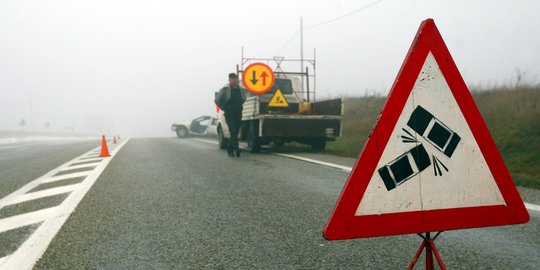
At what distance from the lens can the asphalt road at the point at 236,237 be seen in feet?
9.61

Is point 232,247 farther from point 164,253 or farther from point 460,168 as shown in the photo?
point 460,168

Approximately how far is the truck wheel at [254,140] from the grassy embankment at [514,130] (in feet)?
6.58

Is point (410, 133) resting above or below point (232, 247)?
above

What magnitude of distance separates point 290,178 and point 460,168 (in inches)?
188

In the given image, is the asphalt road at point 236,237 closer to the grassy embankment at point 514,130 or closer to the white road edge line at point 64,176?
the white road edge line at point 64,176

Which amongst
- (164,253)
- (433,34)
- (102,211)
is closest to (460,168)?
(433,34)

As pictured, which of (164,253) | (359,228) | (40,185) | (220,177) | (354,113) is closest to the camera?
(359,228)

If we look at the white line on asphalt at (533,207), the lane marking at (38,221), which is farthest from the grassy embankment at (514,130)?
the lane marking at (38,221)

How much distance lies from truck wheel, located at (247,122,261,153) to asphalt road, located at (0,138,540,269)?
5.79 m

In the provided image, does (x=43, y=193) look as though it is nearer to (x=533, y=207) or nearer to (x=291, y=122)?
(x=533, y=207)

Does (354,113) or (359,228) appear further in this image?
(354,113)

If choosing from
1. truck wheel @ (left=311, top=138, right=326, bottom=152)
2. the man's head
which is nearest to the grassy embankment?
truck wheel @ (left=311, top=138, right=326, bottom=152)

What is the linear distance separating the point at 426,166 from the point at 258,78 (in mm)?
11319

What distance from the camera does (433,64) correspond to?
2.22 meters
